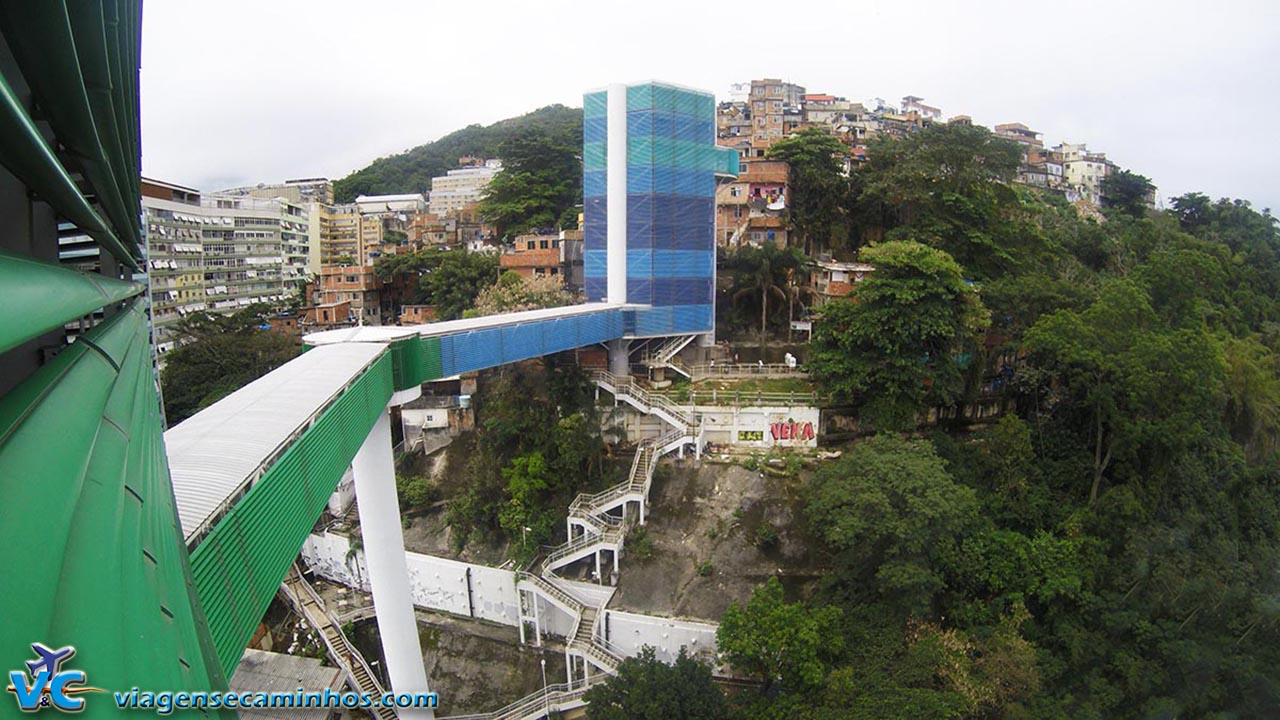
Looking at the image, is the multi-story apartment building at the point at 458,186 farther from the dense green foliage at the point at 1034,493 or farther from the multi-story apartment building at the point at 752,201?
the dense green foliage at the point at 1034,493

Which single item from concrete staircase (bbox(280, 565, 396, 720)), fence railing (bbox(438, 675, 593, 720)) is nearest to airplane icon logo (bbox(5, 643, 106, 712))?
fence railing (bbox(438, 675, 593, 720))

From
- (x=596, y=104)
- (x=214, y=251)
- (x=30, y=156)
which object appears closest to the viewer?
(x=30, y=156)

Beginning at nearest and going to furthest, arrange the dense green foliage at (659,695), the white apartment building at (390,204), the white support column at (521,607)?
1. the dense green foliage at (659,695)
2. the white support column at (521,607)
3. the white apartment building at (390,204)

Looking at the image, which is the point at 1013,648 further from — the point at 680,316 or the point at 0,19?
the point at 0,19

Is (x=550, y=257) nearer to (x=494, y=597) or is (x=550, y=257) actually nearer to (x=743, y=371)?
(x=743, y=371)

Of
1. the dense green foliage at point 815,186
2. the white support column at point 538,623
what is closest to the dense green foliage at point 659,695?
the white support column at point 538,623

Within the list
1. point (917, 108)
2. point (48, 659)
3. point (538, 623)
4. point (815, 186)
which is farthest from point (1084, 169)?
point (48, 659)
